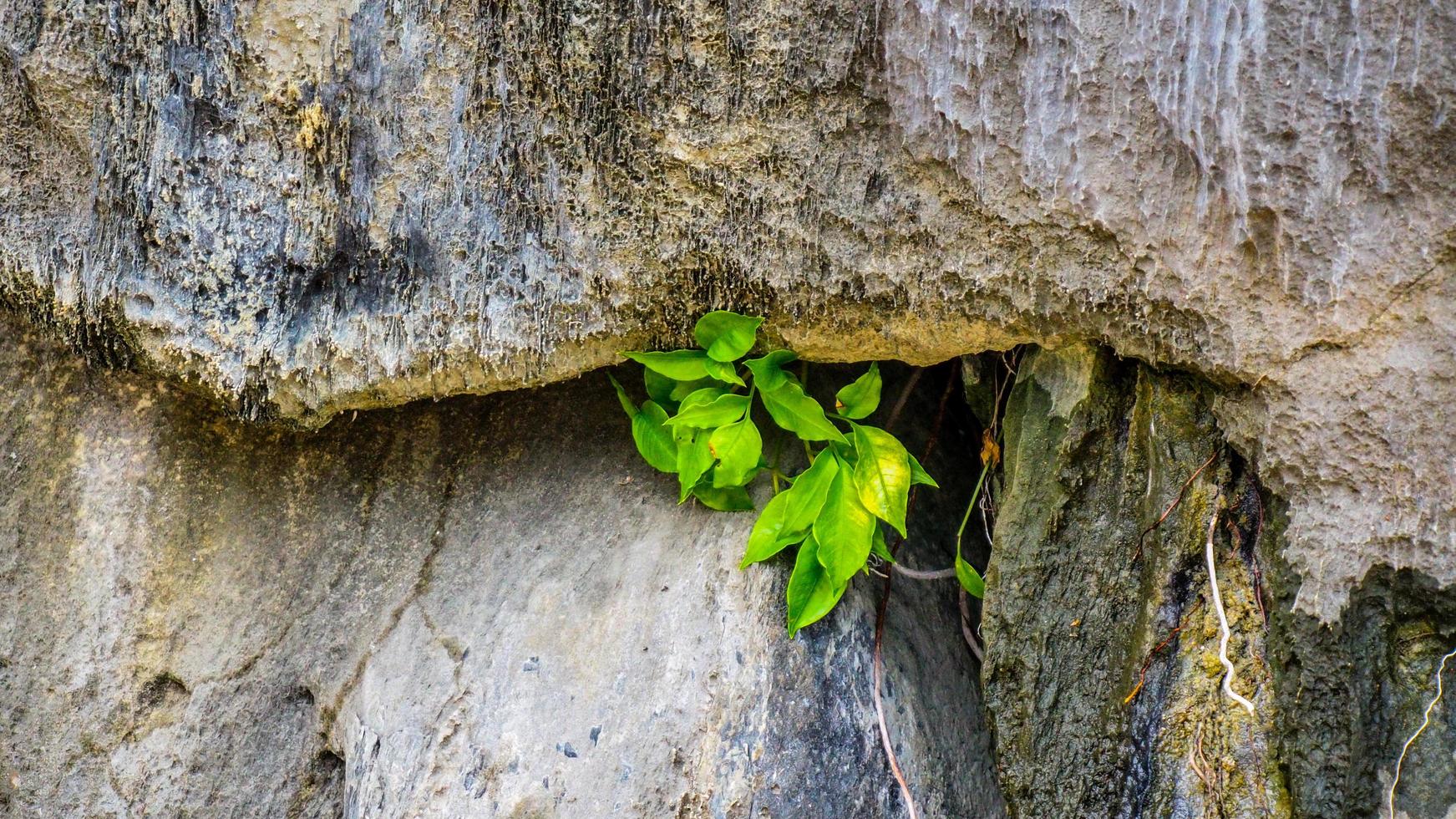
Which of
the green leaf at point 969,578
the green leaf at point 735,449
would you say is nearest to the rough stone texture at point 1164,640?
the green leaf at point 969,578

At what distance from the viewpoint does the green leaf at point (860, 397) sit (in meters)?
1.48

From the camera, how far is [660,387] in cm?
153

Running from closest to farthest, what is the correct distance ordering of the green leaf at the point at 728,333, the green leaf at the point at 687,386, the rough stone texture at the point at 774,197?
the rough stone texture at the point at 774,197, the green leaf at the point at 728,333, the green leaf at the point at 687,386

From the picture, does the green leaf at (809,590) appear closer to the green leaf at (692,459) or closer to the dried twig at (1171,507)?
the green leaf at (692,459)

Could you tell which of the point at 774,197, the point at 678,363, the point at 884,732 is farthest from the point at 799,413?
the point at 884,732

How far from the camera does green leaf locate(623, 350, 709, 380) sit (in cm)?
145

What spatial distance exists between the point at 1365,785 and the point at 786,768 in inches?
26.4

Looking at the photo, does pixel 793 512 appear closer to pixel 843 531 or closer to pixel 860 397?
pixel 843 531

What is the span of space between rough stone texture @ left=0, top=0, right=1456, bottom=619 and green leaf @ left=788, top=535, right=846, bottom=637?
282 mm

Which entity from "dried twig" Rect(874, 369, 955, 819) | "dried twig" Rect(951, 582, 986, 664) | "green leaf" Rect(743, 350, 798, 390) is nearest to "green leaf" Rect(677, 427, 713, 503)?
"green leaf" Rect(743, 350, 798, 390)

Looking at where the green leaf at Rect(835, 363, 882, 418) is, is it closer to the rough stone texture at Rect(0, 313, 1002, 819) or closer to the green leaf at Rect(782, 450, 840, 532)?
the green leaf at Rect(782, 450, 840, 532)

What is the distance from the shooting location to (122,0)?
129 centimetres

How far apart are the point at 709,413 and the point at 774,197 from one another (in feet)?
1.00

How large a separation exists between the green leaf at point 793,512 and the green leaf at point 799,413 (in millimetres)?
34
